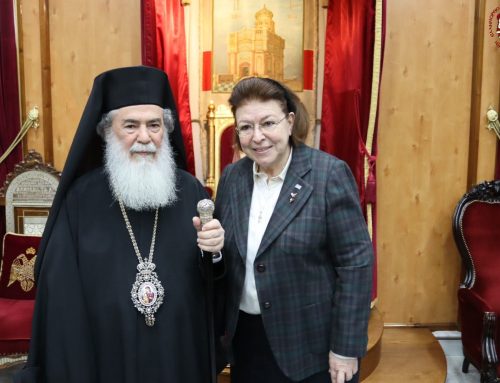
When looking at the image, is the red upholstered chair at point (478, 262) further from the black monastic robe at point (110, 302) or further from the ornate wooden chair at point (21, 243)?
the ornate wooden chair at point (21, 243)

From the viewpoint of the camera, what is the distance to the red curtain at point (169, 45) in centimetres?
351

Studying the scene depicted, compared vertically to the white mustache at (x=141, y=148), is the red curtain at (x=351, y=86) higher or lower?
higher

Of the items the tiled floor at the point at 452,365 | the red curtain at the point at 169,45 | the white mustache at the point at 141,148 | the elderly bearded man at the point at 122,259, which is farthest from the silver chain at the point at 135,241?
the tiled floor at the point at 452,365

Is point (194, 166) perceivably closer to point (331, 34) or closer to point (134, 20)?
point (134, 20)

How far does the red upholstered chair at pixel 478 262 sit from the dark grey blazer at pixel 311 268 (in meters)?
1.64

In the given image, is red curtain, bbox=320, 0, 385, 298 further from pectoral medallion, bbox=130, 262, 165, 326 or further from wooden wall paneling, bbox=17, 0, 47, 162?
wooden wall paneling, bbox=17, 0, 47, 162

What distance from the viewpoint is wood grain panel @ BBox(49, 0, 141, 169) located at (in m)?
3.69

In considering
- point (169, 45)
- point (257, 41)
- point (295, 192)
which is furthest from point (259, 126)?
point (257, 41)

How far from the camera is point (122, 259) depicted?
174 centimetres

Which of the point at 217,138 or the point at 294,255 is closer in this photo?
the point at 294,255

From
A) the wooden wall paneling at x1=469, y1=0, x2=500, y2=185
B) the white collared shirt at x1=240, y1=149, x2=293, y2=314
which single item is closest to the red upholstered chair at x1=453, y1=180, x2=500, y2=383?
the wooden wall paneling at x1=469, y1=0, x2=500, y2=185

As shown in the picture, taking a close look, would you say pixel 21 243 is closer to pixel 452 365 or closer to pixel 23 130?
pixel 23 130

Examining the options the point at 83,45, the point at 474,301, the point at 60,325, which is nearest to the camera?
the point at 60,325

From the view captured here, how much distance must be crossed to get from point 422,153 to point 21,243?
329 cm
